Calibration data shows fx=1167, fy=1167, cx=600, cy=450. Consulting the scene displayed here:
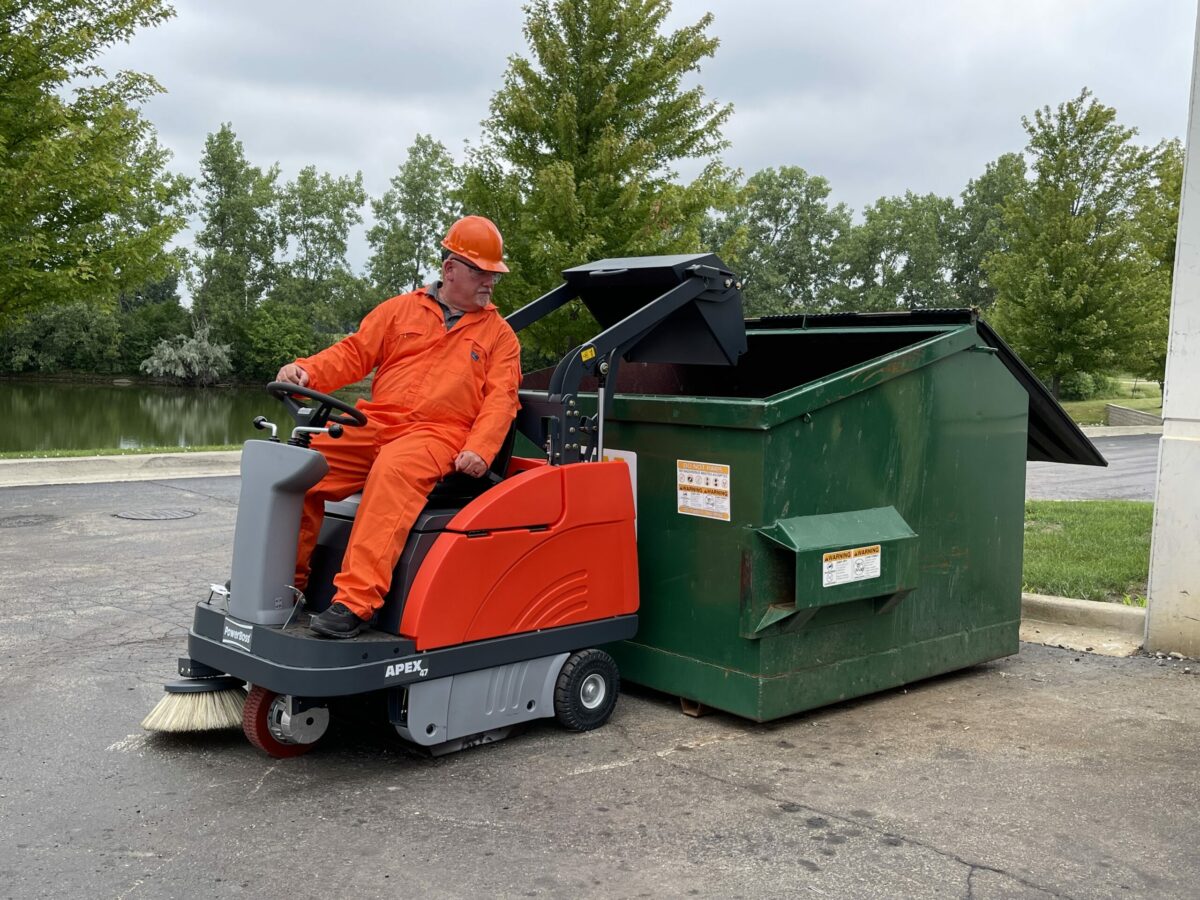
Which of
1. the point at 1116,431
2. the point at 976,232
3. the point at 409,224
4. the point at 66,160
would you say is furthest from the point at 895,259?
the point at 66,160

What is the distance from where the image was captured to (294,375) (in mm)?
4215

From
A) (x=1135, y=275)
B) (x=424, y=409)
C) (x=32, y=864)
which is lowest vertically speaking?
(x=32, y=864)

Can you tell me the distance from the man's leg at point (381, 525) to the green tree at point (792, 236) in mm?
70050

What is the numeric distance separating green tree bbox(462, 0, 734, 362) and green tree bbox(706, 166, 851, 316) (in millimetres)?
54193

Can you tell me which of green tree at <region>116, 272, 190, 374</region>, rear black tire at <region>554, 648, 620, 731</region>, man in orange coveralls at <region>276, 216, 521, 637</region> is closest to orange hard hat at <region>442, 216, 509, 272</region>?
man in orange coveralls at <region>276, 216, 521, 637</region>

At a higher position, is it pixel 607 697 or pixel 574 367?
pixel 574 367

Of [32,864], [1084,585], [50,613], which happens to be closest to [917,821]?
[32,864]

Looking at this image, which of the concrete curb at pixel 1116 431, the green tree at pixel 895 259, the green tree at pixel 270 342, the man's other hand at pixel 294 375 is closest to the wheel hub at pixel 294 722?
the man's other hand at pixel 294 375

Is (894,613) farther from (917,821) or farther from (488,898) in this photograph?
Result: (488,898)

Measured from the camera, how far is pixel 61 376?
56.8 metres

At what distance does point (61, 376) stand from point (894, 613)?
58.9m

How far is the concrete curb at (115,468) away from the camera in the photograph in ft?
40.4

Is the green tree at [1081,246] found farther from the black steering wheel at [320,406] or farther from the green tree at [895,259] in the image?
the green tree at [895,259]

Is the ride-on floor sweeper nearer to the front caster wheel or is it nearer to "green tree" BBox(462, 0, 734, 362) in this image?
the front caster wheel
